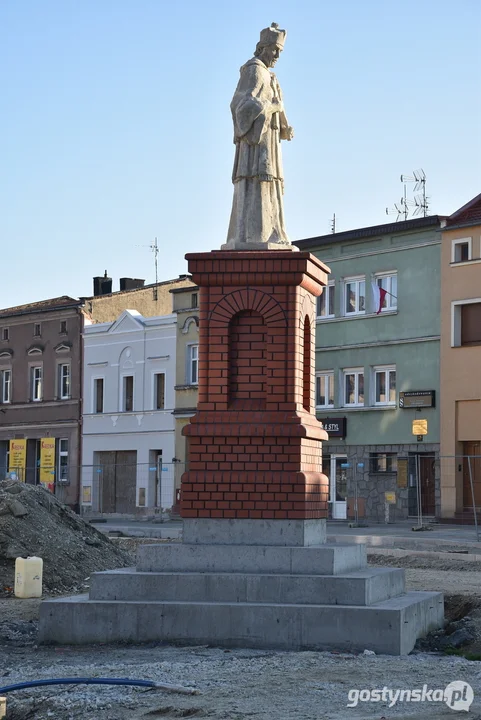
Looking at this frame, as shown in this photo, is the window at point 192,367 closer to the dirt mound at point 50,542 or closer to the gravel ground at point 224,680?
the dirt mound at point 50,542

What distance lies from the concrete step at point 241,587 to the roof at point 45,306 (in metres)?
44.8

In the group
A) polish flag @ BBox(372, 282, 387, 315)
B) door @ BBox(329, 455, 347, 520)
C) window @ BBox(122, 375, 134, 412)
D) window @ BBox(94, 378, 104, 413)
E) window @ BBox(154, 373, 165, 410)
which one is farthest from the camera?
window @ BBox(94, 378, 104, 413)

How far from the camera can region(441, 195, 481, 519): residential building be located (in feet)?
140

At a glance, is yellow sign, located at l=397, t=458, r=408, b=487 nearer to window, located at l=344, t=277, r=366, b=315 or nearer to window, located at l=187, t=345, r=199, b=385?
window, located at l=344, t=277, r=366, b=315

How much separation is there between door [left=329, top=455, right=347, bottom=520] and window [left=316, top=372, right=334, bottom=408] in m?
2.06

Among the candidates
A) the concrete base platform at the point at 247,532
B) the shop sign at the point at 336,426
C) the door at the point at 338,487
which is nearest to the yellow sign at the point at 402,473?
the door at the point at 338,487

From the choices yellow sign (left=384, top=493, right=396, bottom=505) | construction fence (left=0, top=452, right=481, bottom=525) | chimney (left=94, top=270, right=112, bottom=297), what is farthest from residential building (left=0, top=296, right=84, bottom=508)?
yellow sign (left=384, top=493, right=396, bottom=505)

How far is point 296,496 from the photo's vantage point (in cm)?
1412

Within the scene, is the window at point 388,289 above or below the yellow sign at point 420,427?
above

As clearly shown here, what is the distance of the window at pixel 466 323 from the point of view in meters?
42.8

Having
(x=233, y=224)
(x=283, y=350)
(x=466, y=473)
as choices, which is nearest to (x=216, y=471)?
(x=283, y=350)

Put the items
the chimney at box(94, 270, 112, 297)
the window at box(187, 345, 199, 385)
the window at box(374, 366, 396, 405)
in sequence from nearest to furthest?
1. the window at box(374, 366, 396, 405)
2. the window at box(187, 345, 199, 385)
3. the chimney at box(94, 270, 112, 297)

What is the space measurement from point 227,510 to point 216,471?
17.8 inches

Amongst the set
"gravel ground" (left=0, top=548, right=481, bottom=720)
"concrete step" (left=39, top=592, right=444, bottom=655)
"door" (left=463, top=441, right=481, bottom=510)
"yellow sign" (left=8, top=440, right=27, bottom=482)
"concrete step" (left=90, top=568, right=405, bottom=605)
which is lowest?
"gravel ground" (left=0, top=548, right=481, bottom=720)
